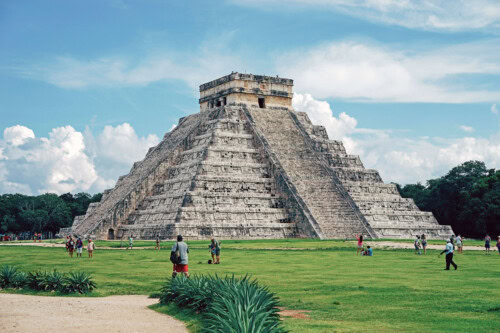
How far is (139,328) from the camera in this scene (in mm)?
11094

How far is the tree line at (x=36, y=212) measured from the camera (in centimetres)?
8522

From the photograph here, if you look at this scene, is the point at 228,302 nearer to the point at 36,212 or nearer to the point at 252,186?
the point at 252,186

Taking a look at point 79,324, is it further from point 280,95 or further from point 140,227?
point 280,95

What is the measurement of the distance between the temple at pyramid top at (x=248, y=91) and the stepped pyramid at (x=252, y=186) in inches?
3.3

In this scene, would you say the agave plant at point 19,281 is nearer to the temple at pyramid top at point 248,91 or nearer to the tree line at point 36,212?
the temple at pyramid top at point 248,91

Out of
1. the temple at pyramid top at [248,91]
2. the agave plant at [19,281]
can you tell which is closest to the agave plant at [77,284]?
the agave plant at [19,281]

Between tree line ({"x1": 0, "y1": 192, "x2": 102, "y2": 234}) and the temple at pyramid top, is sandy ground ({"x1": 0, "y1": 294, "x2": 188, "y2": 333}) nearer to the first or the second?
the temple at pyramid top

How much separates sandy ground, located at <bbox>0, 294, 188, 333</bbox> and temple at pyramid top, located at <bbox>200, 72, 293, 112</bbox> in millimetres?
38238

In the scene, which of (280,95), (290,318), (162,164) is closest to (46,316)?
(290,318)

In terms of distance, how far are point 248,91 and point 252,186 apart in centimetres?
1040

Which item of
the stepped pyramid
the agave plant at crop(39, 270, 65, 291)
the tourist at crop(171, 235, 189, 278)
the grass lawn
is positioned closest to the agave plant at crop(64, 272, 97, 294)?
the agave plant at crop(39, 270, 65, 291)

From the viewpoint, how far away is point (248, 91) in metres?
52.8

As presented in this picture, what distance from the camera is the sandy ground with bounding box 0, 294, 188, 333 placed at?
11.1 m

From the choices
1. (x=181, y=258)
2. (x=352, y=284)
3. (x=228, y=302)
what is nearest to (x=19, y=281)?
(x=181, y=258)
